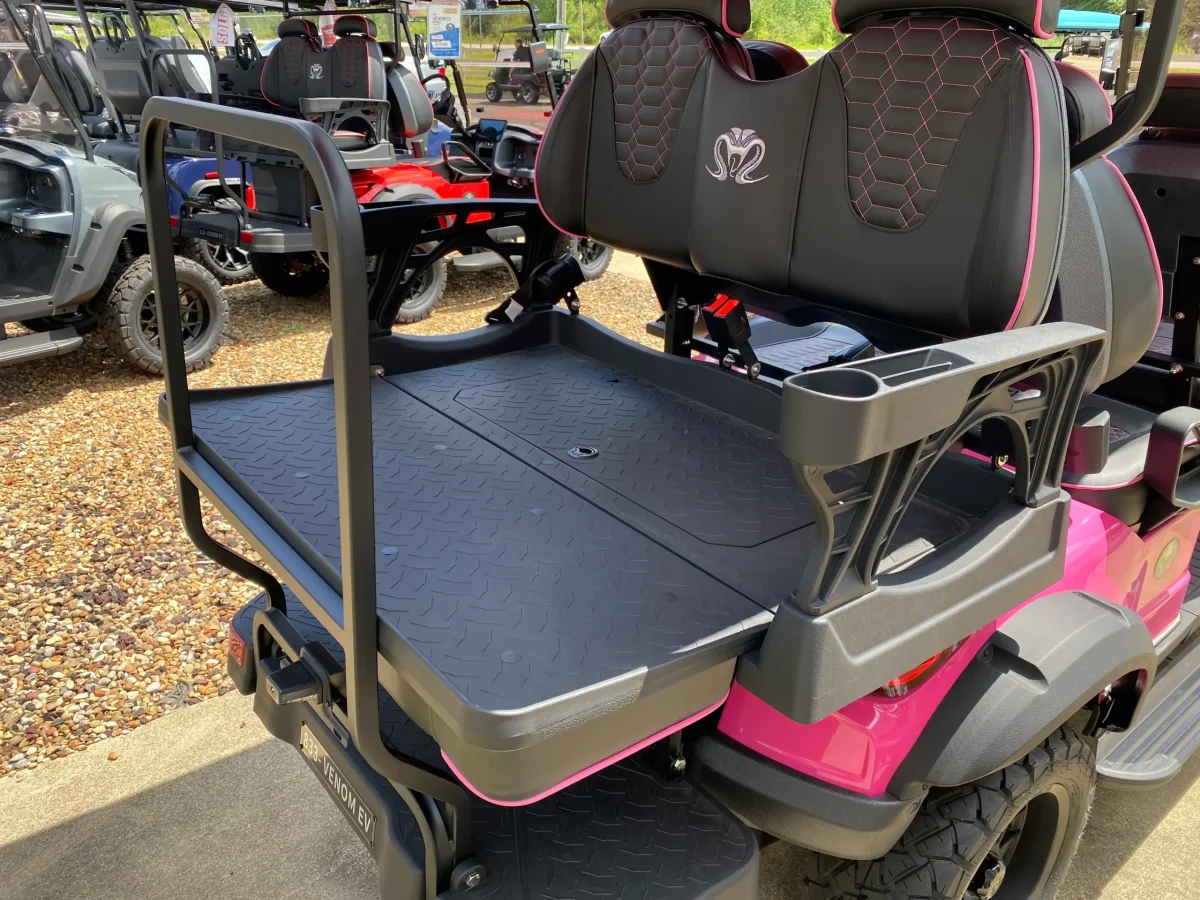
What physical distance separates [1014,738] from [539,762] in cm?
80

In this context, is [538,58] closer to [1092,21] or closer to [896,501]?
[1092,21]

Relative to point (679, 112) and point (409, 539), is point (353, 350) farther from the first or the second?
point (679, 112)

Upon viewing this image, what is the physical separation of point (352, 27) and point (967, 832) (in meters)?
6.80

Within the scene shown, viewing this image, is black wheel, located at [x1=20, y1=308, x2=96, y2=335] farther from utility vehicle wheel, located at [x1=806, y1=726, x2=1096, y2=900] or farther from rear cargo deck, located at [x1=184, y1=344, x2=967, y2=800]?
utility vehicle wheel, located at [x1=806, y1=726, x2=1096, y2=900]

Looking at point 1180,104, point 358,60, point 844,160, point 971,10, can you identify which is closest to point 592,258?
point 358,60

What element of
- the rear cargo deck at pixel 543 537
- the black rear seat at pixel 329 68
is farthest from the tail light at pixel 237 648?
the black rear seat at pixel 329 68

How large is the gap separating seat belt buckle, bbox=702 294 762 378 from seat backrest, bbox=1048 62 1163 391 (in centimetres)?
65

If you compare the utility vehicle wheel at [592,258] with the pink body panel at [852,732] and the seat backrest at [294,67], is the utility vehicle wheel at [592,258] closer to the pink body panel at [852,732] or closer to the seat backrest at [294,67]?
the seat backrest at [294,67]

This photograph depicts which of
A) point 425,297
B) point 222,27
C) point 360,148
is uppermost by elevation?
point 222,27

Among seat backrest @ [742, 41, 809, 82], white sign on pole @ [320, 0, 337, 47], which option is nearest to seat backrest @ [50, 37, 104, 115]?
white sign on pole @ [320, 0, 337, 47]

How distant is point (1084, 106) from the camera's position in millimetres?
1669

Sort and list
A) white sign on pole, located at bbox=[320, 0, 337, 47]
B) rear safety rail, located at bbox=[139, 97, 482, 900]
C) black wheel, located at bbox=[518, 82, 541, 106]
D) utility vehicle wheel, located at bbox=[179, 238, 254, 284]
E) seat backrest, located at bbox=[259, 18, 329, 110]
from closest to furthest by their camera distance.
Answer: rear safety rail, located at bbox=[139, 97, 482, 900], utility vehicle wheel, located at bbox=[179, 238, 254, 284], white sign on pole, located at bbox=[320, 0, 337, 47], seat backrest, located at bbox=[259, 18, 329, 110], black wheel, located at bbox=[518, 82, 541, 106]

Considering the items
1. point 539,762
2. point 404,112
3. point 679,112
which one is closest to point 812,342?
point 679,112

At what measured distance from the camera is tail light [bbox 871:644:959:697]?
145 centimetres
